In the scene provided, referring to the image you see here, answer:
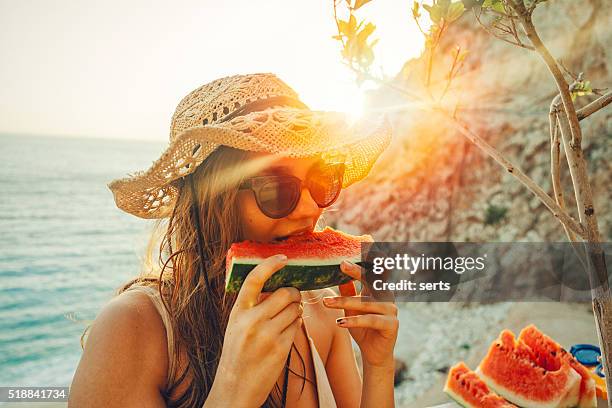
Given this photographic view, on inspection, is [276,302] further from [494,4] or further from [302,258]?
[494,4]

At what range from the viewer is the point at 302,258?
6.31ft

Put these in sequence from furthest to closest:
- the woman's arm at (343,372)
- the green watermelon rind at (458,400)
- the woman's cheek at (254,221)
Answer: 1. the green watermelon rind at (458,400)
2. the woman's arm at (343,372)
3. the woman's cheek at (254,221)

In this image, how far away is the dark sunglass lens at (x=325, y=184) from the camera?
224 centimetres

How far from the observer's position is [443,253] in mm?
Result: 11023

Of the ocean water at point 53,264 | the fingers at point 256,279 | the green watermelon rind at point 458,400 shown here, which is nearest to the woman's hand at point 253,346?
the fingers at point 256,279

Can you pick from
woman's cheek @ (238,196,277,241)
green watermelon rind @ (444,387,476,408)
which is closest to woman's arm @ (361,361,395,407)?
woman's cheek @ (238,196,277,241)

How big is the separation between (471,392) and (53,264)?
87.0 ft

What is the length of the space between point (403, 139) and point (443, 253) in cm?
569

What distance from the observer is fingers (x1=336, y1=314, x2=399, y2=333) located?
194 centimetres

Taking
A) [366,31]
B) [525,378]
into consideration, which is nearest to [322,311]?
[366,31]

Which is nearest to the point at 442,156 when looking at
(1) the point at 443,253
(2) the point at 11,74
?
(1) the point at 443,253

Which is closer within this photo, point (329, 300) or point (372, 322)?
point (329, 300)

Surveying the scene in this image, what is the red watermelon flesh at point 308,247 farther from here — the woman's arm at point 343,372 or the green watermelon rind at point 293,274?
the woman's arm at point 343,372

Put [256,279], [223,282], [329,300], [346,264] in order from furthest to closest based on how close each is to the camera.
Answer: [223,282], [346,264], [329,300], [256,279]
